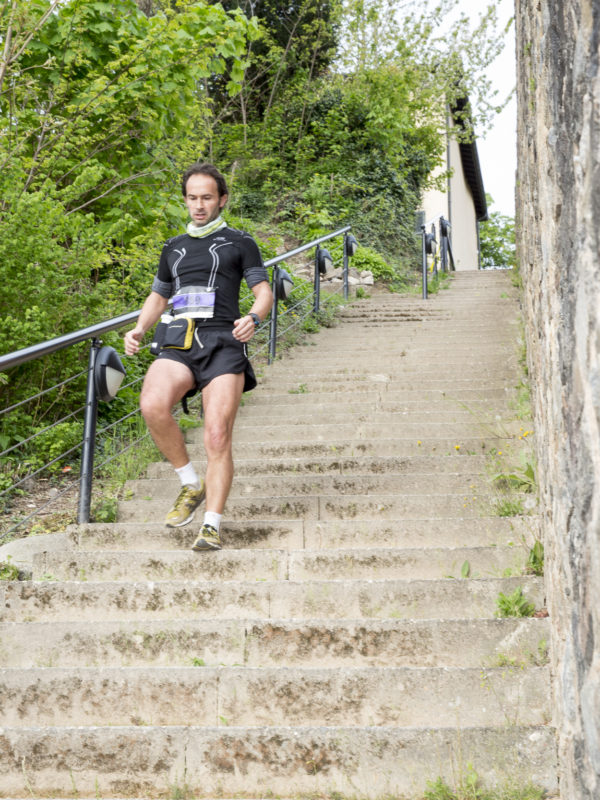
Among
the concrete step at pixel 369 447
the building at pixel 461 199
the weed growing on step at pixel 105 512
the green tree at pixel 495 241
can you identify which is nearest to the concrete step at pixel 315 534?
the weed growing on step at pixel 105 512

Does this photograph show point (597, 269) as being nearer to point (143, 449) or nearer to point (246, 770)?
point (246, 770)

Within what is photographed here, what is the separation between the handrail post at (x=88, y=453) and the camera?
438 cm

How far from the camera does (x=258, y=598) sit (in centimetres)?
344

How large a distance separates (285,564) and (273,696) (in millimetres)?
816

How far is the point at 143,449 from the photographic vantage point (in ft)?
17.9

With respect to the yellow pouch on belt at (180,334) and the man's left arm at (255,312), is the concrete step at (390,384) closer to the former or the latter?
the man's left arm at (255,312)

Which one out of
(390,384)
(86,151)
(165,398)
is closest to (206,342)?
(165,398)

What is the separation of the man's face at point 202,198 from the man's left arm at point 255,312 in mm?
383

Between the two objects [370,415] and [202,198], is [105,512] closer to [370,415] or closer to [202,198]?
[202,198]

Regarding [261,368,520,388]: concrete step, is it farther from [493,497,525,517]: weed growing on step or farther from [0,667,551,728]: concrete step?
[0,667,551,728]: concrete step

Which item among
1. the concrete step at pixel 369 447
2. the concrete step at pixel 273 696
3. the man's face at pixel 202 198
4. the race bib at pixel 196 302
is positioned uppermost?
the man's face at pixel 202 198

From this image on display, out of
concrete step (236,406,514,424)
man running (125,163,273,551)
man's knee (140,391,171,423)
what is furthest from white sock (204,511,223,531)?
concrete step (236,406,514,424)

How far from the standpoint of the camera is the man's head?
3.91 m

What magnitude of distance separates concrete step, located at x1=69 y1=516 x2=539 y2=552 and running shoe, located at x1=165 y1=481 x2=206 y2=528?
5 cm
